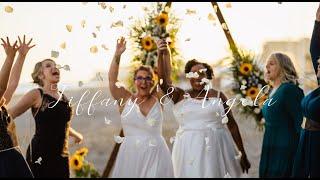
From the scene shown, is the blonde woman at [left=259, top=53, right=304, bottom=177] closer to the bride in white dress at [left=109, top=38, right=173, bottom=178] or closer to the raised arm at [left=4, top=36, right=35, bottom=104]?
the bride in white dress at [left=109, top=38, right=173, bottom=178]

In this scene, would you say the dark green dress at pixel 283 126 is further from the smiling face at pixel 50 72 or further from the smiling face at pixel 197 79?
the smiling face at pixel 50 72

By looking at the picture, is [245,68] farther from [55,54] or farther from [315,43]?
[55,54]

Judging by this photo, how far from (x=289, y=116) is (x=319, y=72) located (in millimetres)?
913

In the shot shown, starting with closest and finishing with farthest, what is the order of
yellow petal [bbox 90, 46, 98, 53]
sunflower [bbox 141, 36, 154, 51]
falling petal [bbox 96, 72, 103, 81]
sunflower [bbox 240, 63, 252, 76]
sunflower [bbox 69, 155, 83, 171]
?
falling petal [bbox 96, 72, 103, 81] → yellow petal [bbox 90, 46, 98, 53] → sunflower [bbox 141, 36, 154, 51] → sunflower [bbox 69, 155, 83, 171] → sunflower [bbox 240, 63, 252, 76]

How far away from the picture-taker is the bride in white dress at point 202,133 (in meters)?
6.58

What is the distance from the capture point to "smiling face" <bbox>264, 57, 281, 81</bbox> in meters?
6.71

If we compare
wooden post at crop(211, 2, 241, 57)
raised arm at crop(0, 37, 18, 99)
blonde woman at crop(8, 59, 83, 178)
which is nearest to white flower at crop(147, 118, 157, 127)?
blonde woman at crop(8, 59, 83, 178)

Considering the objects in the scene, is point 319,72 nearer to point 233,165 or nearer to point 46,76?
point 233,165

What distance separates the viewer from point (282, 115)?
6.78m

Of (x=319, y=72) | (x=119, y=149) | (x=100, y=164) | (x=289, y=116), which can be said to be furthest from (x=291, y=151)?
(x=100, y=164)

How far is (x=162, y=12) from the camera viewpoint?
738 cm

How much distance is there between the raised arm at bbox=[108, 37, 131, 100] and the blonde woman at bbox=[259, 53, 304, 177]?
1.31 meters

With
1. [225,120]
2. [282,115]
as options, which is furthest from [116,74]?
[282,115]

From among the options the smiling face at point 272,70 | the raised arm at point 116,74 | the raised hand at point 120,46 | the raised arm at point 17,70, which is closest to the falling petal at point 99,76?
the raised arm at point 116,74
